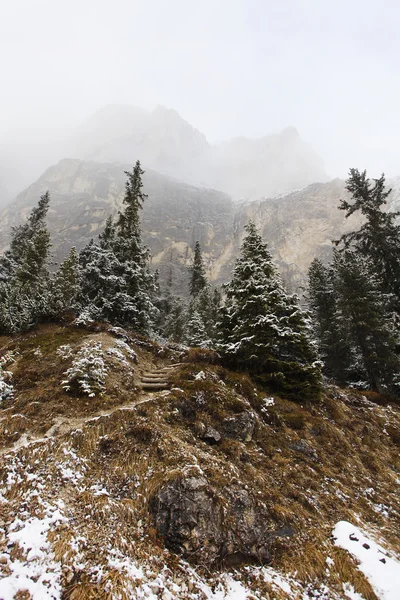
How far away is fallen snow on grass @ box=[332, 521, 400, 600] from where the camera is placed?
4.84m

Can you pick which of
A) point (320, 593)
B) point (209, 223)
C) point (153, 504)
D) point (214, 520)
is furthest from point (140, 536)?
point (209, 223)

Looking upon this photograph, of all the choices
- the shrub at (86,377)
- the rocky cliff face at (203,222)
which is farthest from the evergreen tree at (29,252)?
the rocky cliff face at (203,222)

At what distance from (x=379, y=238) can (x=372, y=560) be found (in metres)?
19.5

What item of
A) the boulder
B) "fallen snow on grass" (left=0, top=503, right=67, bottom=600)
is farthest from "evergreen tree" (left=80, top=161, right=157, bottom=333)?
"fallen snow on grass" (left=0, top=503, right=67, bottom=600)

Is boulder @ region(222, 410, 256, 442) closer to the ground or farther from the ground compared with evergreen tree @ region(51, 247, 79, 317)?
closer to the ground

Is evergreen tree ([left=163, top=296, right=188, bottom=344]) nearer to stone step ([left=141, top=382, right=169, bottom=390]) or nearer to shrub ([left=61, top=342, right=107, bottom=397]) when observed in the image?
stone step ([left=141, top=382, right=169, bottom=390])

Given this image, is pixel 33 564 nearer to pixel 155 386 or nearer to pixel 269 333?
pixel 155 386

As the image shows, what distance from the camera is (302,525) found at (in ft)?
19.8

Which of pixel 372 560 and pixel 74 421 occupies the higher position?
pixel 74 421

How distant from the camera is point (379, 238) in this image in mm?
20031

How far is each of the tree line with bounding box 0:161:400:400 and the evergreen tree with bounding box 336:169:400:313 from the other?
7cm

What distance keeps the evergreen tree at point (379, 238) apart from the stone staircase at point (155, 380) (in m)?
16.1

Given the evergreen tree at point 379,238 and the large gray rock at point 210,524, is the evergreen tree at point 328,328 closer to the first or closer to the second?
the evergreen tree at point 379,238

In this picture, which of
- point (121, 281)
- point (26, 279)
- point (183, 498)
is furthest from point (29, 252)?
point (183, 498)
